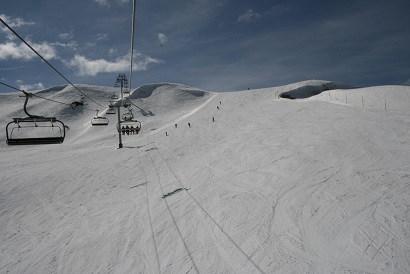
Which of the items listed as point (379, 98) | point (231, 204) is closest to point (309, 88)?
point (379, 98)

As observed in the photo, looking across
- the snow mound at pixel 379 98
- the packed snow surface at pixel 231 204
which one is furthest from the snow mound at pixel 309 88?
the packed snow surface at pixel 231 204

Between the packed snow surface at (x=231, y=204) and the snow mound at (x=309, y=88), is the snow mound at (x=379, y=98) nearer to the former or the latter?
the packed snow surface at (x=231, y=204)

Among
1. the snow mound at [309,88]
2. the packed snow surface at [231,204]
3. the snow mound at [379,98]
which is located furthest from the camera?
the snow mound at [309,88]

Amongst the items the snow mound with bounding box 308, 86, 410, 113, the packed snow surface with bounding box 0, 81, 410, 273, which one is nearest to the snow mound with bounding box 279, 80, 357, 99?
the snow mound with bounding box 308, 86, 410, 113

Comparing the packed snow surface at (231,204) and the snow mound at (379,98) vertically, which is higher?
the snow mound at (379,98)

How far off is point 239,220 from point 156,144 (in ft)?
62.6

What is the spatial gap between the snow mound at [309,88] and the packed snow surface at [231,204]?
3140 centimetres

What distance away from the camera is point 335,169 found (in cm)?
1385

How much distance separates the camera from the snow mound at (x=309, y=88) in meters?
56.2

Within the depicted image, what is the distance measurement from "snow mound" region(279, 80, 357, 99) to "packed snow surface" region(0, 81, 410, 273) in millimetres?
31396

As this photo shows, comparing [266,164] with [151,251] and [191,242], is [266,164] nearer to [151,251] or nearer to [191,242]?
[191,242]

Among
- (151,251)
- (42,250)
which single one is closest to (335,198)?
(151,251)

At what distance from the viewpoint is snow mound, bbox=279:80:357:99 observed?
56250mm

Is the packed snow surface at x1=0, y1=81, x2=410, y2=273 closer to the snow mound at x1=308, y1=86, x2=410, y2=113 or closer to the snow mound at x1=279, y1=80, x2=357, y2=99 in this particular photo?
the snow mound at x1=308, y1=86, x2=410, y2=113
